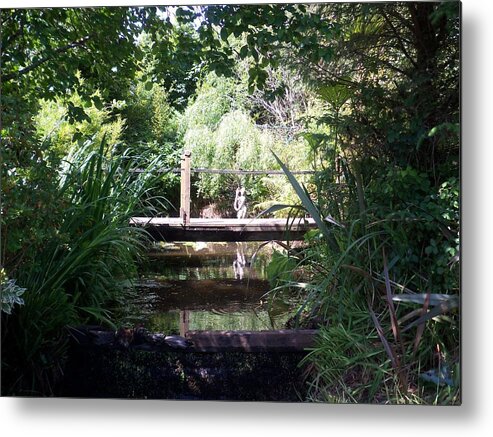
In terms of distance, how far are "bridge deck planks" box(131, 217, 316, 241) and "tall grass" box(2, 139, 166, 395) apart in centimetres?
8

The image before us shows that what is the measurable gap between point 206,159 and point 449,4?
4.01 ft

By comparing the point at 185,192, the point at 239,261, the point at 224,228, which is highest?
the point at 185,192

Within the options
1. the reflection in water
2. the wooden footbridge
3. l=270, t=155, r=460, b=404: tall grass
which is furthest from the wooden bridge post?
l=270, t=155, r=460, b=404: tall grass

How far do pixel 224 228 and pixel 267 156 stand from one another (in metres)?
0.37

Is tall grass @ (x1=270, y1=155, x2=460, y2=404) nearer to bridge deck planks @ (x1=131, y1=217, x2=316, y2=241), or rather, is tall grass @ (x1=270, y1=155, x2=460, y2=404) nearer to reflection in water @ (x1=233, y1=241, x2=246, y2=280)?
bridge deck planks @ (x1=131, y1=217, x2=316, y2=241)

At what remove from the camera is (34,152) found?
3.04m

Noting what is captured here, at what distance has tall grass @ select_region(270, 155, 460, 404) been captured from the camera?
9.15 ft

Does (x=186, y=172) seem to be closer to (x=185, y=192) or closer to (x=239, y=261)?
(x=185, y=192)

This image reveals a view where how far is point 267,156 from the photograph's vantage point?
2918 mm

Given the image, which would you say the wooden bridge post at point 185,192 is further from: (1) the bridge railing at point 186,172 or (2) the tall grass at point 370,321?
(2) the tall grass at point 370,321

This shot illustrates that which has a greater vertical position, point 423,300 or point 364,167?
point 364,167

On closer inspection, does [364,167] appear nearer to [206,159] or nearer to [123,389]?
[206,159]

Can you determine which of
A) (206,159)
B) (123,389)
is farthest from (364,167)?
(123,389)

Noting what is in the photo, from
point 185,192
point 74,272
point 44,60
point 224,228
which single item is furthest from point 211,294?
point 44,60
